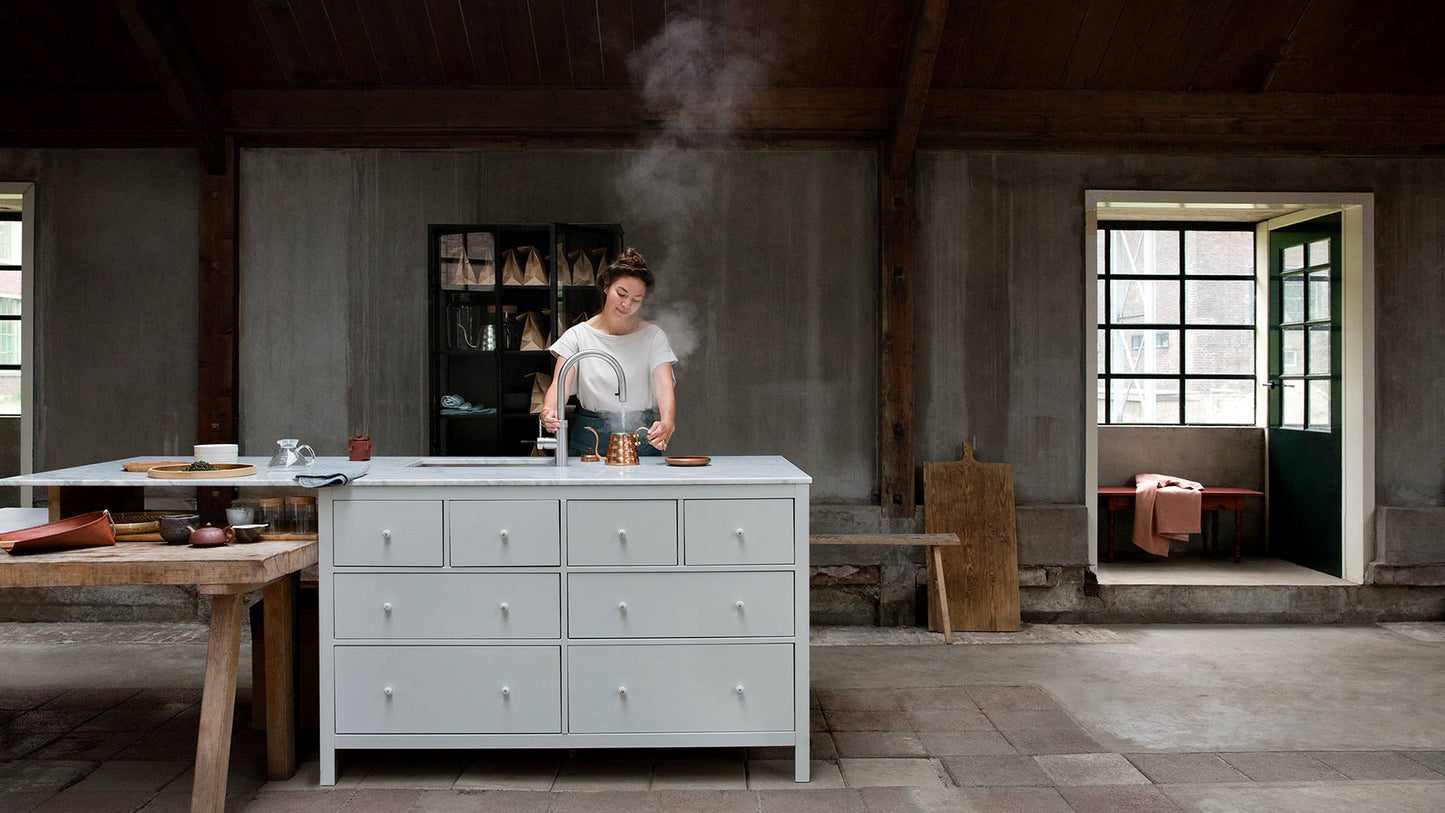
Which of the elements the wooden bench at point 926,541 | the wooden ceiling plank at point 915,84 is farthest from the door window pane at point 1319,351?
the wooden ceiling plank at point 915,84

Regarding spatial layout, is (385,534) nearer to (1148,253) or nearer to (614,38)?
(614,38)

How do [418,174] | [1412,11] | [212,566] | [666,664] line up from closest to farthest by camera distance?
[212,566], [666,664], [1412,11], [418,174]

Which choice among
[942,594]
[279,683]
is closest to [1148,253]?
[942,594]

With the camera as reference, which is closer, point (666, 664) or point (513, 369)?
point (666, 664)

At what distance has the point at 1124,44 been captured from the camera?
5254 millimetres

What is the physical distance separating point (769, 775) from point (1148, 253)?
522cm

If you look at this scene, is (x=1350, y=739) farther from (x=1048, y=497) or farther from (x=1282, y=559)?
(x=1282, y=559)

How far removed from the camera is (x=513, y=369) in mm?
5285

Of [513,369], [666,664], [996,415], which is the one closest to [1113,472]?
[996,415]

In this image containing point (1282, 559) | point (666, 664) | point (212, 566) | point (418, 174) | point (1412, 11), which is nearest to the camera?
point (212, 566)

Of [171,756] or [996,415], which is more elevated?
[996,415]

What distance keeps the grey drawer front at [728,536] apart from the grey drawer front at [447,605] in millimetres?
463

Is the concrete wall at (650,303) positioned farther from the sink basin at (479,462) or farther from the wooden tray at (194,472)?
the wooden tray at (194,472)

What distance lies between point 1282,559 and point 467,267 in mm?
5476
